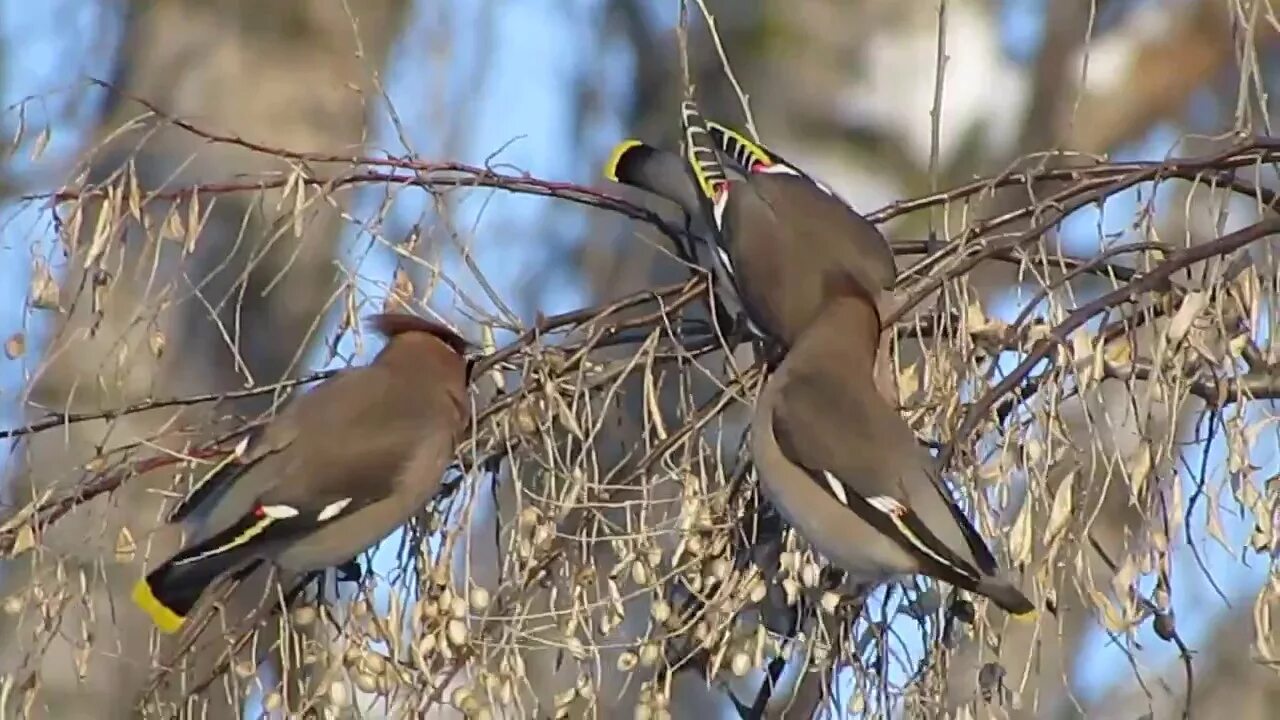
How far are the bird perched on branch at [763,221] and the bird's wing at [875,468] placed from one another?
21 cm

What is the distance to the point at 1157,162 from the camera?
2.61 metres

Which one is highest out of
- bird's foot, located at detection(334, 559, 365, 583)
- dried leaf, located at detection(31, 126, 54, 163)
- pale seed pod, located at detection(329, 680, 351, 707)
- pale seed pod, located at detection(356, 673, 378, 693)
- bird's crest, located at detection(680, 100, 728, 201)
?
bird's crest, located at detection(680, 100, 728, 201)

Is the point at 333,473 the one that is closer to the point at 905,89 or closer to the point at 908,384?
the point at 908,384

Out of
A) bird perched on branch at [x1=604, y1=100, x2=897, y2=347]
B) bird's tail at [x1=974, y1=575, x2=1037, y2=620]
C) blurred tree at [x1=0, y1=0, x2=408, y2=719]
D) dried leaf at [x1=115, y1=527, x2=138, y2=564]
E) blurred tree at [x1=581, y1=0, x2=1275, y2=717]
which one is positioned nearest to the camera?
bird's tail at [x1=974, y1=575, x2=1037, y2=620]

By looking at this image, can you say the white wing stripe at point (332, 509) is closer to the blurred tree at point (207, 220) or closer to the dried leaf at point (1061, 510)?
the blurred tree at point (207, 220)

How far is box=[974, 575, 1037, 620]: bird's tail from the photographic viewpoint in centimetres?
237

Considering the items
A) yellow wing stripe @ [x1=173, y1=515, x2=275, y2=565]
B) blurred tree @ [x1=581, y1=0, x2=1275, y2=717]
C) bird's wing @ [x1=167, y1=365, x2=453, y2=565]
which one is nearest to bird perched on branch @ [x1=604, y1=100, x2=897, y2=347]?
bird's wing @ [x1=167, y1=365, x2=453, y2=565]

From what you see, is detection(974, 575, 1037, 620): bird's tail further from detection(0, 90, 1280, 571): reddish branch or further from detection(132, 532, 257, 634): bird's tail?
detection(132, 532, 257, 634): bird's tail

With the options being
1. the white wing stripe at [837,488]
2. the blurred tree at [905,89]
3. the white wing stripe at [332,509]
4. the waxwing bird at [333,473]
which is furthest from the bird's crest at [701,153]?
the blurred tree at [905,89]

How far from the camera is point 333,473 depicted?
2949mm

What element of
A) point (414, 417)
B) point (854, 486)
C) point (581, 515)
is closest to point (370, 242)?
point (414, 417)

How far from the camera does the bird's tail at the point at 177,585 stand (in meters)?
2.74

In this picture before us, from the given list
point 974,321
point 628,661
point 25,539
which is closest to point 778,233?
point 974,321

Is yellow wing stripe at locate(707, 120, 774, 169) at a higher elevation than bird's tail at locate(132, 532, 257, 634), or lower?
higher
